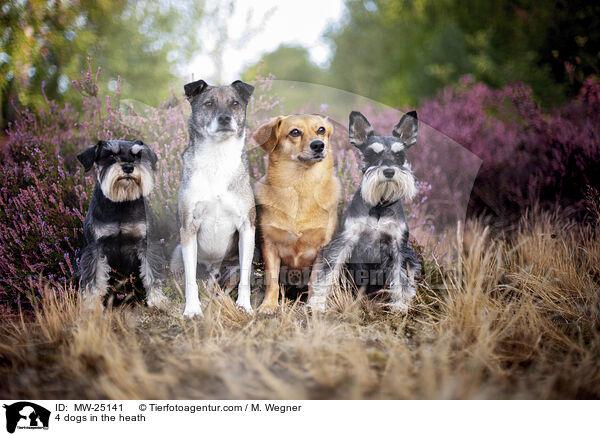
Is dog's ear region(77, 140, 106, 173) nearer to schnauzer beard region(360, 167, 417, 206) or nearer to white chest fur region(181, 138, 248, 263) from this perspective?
white chest fur region(181, 138, 248, 263)

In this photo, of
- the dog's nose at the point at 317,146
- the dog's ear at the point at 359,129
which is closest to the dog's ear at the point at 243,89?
the dog's nose at the point at 317,146

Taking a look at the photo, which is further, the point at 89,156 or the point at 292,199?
the point at 292,199

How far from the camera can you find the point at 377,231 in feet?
9.22

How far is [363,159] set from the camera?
289 centimetres

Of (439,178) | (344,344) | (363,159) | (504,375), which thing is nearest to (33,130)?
(363,159)

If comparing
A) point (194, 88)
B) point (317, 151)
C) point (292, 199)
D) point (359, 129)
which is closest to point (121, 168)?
point (194, 88)

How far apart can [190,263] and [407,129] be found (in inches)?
69.5

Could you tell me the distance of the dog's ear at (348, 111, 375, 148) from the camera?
2.86 metres

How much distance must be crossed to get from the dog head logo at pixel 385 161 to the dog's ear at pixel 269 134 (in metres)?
0.52

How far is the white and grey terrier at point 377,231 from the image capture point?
2756 millimetres

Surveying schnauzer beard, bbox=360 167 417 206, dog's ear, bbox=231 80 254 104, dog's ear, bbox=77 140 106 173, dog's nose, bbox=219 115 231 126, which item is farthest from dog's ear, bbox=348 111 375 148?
dog's ear, bbox=77 140 106 173

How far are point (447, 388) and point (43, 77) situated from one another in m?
5.88

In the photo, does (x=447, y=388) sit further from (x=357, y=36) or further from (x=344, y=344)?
(x=357, y=36)
